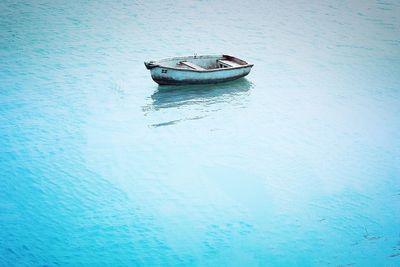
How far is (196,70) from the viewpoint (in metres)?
14.9

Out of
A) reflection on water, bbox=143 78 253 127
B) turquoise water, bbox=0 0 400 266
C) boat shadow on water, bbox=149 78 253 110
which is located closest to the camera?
turquoise water, bbox=0 0 400 266

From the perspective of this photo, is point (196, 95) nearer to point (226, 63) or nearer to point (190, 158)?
point (226, 63)

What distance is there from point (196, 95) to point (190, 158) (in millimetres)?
4280

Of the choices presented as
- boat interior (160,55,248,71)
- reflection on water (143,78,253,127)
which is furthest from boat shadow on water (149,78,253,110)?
boat interior (160,55,248,71)

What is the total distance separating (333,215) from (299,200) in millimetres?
872

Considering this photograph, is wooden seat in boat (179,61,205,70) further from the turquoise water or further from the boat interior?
the turquoise water

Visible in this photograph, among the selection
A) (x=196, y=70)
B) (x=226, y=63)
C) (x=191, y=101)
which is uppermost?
(x=226, y=63)

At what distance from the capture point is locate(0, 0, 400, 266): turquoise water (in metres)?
8.28

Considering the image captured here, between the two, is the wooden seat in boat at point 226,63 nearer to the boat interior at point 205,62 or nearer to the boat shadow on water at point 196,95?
the boat interior at point 205,62

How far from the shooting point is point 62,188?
9.52 m

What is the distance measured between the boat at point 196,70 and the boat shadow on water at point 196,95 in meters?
0.23

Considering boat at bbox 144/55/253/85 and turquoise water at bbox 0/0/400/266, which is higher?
boat at bbox 144/55/253/85

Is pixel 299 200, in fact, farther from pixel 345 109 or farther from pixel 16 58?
pixel 16 58

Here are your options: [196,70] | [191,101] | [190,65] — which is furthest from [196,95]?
[190,65]
